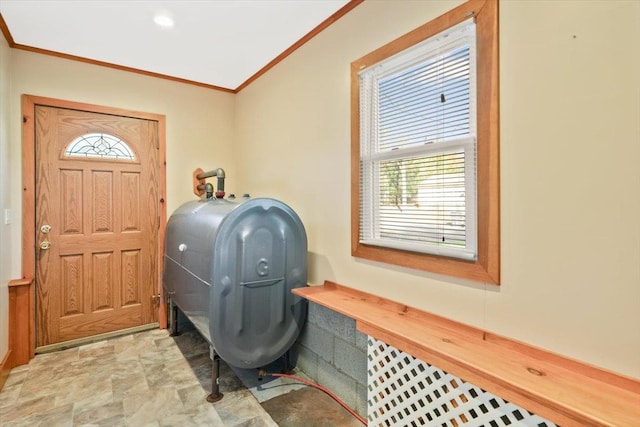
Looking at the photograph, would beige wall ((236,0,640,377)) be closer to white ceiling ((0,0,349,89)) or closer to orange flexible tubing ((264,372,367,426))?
orange flexible tubing ((264,372,367,426))

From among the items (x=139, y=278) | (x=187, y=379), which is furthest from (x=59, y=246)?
(x=187, y=379)

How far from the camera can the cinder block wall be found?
79.4 inches

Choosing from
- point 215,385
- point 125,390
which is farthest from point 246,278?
point 125,390

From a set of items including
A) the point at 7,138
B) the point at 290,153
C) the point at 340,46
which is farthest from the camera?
the point at 290,153

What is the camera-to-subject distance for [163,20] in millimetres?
2393

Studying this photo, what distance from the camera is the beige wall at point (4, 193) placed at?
97.0 inches

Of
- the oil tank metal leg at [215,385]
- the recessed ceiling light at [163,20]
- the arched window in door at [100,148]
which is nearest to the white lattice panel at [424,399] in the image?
the oil tank metal leg at [215,385]

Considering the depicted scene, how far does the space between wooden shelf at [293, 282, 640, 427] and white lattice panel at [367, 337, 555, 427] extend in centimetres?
10

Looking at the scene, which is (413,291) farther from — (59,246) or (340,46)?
(59,246)

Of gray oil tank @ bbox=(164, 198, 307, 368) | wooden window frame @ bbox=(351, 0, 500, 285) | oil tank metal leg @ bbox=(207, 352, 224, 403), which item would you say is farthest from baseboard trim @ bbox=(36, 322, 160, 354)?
wooden window frame @ bbox=(351, 0, 500, 285)

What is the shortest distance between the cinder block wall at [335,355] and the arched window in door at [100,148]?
7.91ft

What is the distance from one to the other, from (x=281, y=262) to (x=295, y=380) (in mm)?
899

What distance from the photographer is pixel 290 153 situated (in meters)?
2.86

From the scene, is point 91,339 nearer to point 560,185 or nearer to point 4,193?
point 4,193
